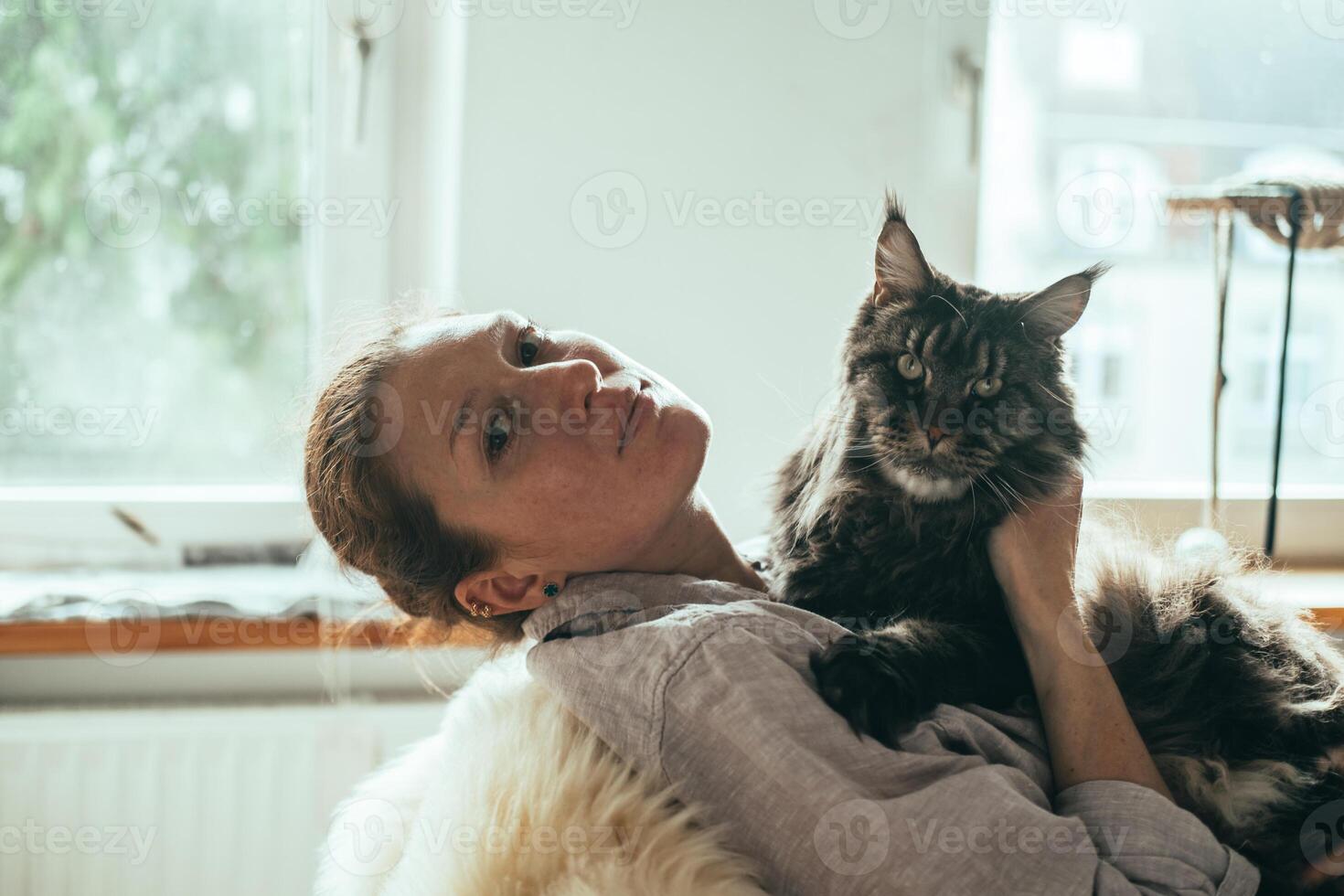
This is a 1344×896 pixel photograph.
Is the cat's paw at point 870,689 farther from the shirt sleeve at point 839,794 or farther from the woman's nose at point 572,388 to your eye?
the woman's nose at point 572,388

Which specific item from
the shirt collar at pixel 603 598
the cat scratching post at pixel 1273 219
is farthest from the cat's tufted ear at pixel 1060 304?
the cat scratching post at pixel 1273 219

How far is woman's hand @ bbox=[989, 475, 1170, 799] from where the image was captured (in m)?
1.04

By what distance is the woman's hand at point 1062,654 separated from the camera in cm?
104

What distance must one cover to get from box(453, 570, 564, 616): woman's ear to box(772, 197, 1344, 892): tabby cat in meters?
0.32

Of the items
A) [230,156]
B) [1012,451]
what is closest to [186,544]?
[230,156]

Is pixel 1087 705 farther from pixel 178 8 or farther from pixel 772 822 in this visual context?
pixel 178 8

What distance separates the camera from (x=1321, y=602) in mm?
1889

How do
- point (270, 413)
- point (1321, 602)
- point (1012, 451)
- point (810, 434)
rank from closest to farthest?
point (1012, 451) < point (810, 434) < point (1321, 602) < point (270, 413)

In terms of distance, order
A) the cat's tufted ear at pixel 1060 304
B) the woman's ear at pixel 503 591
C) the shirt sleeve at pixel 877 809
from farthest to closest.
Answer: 1. the woman's ear at pixel 503 591
2. the cat's tufted ear at pixel 1060 304
3. the shirt sleeve at pixel 877 809

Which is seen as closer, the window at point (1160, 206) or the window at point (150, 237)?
the window at point (150, 237)

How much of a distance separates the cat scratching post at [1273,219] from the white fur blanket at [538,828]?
123cm

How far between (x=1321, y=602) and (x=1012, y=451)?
1156 mm

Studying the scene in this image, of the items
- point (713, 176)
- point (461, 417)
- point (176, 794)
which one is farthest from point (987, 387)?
point (176, 794)

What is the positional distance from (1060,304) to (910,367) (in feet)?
0.63
